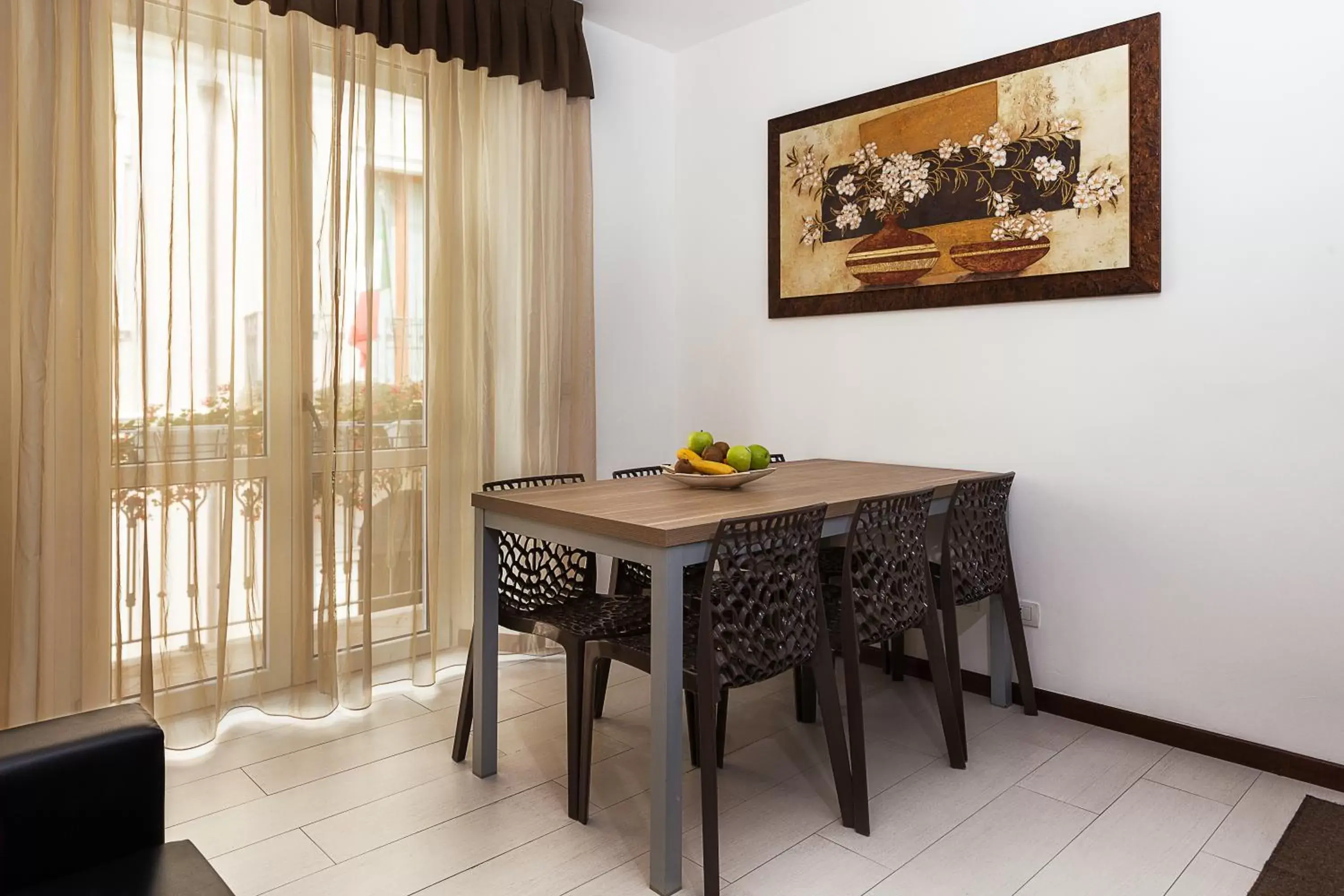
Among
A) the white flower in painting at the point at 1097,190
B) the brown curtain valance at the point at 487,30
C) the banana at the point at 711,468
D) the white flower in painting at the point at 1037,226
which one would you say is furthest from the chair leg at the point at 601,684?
the brown curtain valance at the point at 487,30

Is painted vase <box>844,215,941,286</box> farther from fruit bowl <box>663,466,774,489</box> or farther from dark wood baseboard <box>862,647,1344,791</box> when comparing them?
dark wood baseboard <box>862,647,1344,791</box>

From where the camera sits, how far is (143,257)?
2455 millimetres

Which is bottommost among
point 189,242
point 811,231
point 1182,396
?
point 1182,396

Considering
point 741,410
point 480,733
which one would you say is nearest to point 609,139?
point 741,410

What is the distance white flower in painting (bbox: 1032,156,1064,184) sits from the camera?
275cm

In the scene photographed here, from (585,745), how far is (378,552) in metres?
1.27

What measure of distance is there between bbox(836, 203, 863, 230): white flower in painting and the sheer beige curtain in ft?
3.65

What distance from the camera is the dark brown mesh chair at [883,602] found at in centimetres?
216

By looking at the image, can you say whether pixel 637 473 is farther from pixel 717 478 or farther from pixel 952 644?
Result: pixel 952 644

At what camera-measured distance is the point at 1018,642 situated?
2.86m

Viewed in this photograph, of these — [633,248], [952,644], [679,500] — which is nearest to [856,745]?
[952,644]

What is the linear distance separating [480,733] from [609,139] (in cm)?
261

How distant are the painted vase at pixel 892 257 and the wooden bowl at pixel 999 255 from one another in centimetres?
10

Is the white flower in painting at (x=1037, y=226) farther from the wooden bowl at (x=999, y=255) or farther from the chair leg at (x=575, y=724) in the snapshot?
the chair leg at (x=575, y=724)
